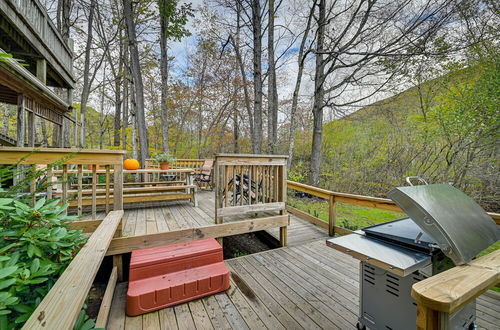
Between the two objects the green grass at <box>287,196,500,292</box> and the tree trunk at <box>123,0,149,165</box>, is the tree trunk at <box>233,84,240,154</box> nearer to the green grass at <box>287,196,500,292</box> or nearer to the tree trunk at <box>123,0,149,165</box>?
the tree trunk at <box>123,0,149,165</box>

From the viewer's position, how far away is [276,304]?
6.97ft

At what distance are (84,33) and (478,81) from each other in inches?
584

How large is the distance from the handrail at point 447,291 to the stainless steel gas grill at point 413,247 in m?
0.11

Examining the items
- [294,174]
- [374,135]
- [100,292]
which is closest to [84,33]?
[294,174]

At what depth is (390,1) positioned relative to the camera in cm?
577

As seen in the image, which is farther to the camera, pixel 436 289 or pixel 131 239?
pixel 131 239

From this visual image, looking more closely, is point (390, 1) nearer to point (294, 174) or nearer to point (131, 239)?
point (294, 174)

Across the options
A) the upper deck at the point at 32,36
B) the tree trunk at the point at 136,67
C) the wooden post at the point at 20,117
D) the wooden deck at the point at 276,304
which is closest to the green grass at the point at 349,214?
the wooden deck at the point at 276,304

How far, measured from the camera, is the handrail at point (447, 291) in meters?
0.71

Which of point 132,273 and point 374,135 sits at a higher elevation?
point 374,135

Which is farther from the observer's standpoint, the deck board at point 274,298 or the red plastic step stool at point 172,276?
the red plastic step stool at point 172,276

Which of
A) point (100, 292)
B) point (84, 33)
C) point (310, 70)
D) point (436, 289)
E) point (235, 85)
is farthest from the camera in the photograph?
point (235, 85)

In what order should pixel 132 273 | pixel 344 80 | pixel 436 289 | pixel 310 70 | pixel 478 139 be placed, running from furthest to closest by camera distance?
pixel 310 70 → pixel 344 80 → pixel 478 139 → pixel 132 273 → pixel 436 289

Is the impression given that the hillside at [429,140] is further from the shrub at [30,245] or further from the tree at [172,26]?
the shrub at [30,245]
